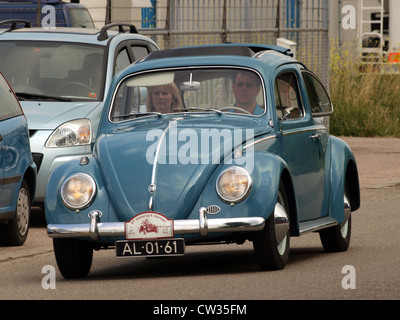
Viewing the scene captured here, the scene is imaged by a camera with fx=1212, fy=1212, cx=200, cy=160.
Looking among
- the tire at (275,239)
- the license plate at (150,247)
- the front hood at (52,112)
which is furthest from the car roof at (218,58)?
the front hood at (52,112)

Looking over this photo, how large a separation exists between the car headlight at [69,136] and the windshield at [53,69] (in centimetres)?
72

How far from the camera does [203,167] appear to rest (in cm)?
880

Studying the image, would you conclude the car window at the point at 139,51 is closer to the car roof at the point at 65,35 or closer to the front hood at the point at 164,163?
the car roof at the point at 65,35

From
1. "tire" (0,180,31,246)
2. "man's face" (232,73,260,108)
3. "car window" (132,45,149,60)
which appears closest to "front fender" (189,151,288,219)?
"man's face" (232,73,260,108)

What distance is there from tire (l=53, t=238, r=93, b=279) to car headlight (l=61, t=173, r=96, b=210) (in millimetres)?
345

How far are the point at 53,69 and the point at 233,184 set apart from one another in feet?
19.4

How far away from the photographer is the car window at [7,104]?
11.7 m

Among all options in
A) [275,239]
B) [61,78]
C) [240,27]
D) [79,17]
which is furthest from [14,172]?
[240,27]

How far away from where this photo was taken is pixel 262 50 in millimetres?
10641

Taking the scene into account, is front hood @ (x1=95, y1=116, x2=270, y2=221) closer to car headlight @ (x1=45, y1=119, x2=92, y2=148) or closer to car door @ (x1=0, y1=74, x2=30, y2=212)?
car door @ (x1=0, y1=74, x2=30, y2=212)

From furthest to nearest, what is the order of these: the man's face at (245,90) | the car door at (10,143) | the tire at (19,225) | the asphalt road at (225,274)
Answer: the tire at (19,225) → the car door at (10,143) → the man's face at (245,90) → the asphalt road at (225,274)
